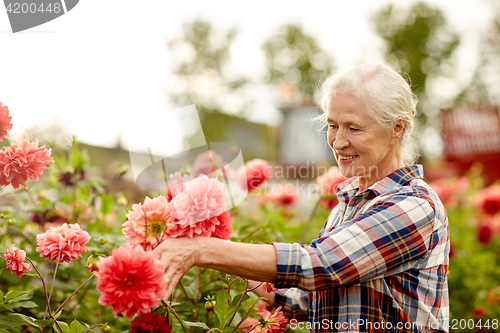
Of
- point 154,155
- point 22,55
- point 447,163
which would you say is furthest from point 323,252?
point 447,163

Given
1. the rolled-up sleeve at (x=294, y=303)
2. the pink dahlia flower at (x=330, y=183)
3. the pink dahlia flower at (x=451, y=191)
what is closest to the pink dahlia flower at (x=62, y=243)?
the rolled-up sleeve at (x=294, y=303)

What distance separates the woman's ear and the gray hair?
1 centimetres

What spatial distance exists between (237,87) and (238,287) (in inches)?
906

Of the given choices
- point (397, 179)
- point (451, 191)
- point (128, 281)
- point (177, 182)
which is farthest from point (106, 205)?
point (451, 191)

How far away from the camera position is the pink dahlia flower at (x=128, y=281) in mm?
856

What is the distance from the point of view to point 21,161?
48.5 inches

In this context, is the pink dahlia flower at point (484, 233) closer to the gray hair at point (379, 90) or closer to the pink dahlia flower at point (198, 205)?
the gray hair at point (379, 90)

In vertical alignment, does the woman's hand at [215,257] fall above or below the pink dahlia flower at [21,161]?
below

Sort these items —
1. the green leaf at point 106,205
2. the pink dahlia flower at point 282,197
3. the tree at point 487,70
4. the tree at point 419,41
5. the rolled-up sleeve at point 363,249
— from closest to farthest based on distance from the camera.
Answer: the rolled-up sleeve at point 363,249 < the green leaf at point 106,205 < the pink dahlia flower at point 282,197 < the tree at point 487,70 < the tree at point 419,41

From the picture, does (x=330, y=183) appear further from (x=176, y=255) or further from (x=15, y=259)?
(x=15, y=259)

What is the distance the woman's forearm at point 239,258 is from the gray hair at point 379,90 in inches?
24.2

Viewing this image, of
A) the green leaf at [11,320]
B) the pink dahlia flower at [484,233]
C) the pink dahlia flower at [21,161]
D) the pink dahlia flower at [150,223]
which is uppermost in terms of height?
the pink dahlia flower at [21,161]

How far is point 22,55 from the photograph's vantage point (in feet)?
4.71

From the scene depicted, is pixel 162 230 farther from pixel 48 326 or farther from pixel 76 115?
pixel 76 115
